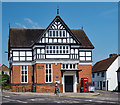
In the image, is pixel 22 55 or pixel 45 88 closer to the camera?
pixel 45 88

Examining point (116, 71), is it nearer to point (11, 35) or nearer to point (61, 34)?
point (61, 34)

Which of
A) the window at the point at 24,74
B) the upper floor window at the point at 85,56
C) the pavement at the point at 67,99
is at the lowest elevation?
the pavement at the point at 67,99

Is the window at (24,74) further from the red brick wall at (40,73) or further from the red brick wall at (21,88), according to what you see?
the red brick wall at (40,73)

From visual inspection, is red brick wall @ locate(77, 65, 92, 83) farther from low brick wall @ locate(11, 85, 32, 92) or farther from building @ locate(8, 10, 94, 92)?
low brick wall @ locate(11, 85, 32, 92)

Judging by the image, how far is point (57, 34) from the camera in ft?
123

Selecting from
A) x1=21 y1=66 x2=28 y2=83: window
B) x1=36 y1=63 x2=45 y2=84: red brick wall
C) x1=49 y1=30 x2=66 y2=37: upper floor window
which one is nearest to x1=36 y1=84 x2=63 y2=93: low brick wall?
x1=36 y1=63 x2=45 y2=84: red brick wall

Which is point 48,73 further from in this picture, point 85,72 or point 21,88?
point 85,72

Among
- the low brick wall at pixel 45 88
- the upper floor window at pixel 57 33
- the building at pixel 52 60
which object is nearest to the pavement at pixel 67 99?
the low brick wall at pixel 45 88

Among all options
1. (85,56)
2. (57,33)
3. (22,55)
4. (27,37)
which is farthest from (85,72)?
(27,37)

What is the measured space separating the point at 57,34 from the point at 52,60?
394 centimetres

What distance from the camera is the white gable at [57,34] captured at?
37.3 m

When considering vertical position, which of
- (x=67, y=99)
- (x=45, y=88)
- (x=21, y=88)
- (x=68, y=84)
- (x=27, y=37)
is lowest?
(x=67, y=99)

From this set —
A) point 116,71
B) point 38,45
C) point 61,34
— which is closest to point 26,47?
point 38,45

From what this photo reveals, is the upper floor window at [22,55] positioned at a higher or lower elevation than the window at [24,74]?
higher
